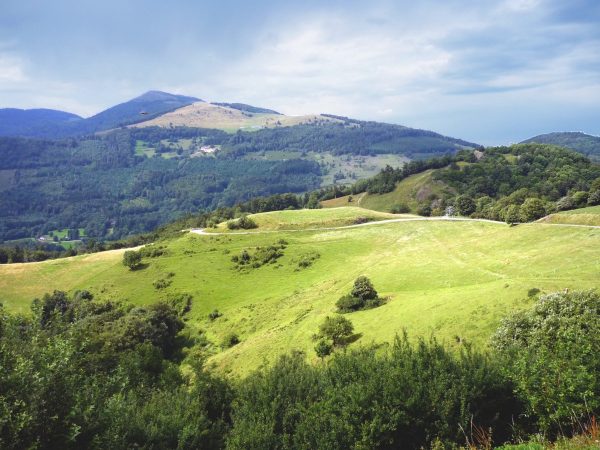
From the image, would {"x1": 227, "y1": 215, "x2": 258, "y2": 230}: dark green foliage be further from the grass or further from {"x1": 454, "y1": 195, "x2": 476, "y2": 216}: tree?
{"x1": 454, "y1": 195, "x2": 476, "y2": 216}: tree

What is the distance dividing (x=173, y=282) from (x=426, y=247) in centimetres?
5991

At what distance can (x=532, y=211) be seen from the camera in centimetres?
9475

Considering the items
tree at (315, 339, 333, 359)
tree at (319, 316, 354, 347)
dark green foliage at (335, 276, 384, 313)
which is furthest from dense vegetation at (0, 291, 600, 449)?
dark green foliage at (335, 276, 384, 313)

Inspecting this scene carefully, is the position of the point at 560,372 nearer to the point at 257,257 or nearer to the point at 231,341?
the point at 231,341

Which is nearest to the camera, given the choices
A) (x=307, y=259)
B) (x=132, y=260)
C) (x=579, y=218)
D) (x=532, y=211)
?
(x=579, y=218)

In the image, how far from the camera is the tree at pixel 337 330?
4659cm

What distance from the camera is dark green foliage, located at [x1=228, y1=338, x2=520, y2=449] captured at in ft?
66.3

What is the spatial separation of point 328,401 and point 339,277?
2335 inches

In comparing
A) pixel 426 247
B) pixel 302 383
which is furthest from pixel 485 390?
pixel 426 247

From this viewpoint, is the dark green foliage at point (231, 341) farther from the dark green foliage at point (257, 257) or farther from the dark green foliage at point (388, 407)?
the dark green foliage at point (388, 407)

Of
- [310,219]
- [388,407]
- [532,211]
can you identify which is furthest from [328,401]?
[310,219]

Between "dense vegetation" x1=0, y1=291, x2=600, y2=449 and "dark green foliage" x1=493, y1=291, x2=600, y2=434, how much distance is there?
0.07 m

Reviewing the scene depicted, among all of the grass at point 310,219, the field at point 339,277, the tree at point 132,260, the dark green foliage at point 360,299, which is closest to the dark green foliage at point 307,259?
the field at point 339,277

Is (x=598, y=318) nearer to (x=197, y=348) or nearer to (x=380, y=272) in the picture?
(x=380, y=272)
